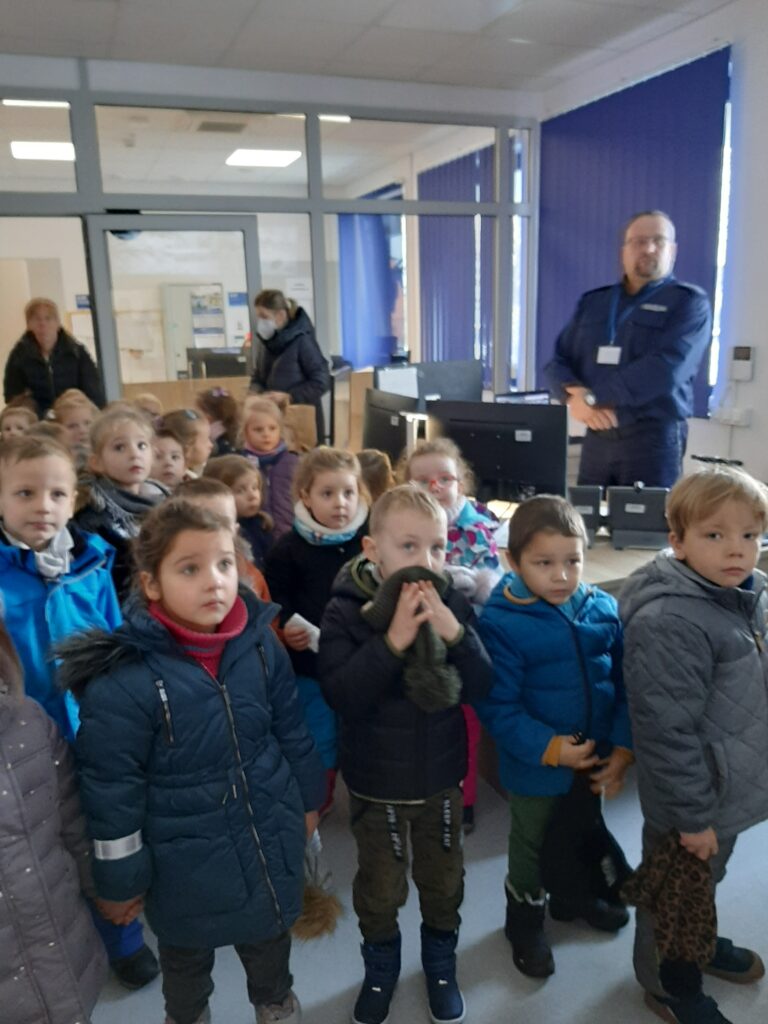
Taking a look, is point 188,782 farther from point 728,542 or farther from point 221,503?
point 728,542

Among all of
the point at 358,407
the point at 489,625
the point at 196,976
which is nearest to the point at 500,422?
the point at 489,625

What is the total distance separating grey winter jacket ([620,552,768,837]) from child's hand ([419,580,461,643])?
14.5 inches

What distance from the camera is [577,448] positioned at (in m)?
4.23

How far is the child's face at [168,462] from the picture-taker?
2.50 m

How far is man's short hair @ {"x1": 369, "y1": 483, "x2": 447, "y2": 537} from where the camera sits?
1600 mm

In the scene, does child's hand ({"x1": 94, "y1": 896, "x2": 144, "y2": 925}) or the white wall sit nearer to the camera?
child's hand ({"x1": 94, "y1": 896, "x2": 144, "y2": 925})

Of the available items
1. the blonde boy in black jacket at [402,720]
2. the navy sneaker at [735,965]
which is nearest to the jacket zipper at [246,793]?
the blonde boy in black jacket at [402,720]

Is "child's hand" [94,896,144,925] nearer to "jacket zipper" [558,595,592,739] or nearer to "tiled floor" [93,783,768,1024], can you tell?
"tiled floor" [93,783,768,1024]

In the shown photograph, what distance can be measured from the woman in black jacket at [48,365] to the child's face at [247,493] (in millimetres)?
2493

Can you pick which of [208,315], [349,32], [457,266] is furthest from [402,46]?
[208,315]

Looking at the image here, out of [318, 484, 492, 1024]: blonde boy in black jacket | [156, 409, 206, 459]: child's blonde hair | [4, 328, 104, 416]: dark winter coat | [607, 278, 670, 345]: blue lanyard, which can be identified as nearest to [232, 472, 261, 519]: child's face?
[156, 409, 206, 459]: child's blonde hair

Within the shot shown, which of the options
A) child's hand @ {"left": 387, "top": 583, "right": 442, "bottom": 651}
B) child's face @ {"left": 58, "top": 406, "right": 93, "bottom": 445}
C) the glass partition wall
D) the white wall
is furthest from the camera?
the glass partition wall

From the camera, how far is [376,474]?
2.55 m

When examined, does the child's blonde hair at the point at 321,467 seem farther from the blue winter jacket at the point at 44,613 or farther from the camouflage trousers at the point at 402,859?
the camouflage trousers at the point at 402,859
